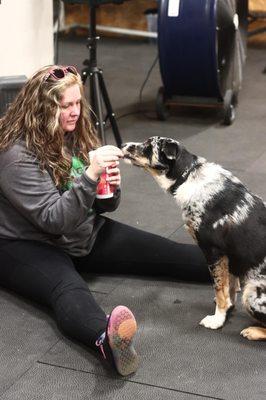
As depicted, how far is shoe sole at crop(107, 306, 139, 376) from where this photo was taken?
2271 millimetres

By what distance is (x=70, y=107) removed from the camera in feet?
8.86

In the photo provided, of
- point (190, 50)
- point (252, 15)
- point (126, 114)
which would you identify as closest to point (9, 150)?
point (190, 50)

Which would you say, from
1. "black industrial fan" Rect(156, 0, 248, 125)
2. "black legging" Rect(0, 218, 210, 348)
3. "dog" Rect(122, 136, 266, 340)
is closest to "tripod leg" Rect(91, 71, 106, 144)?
"black industrial fan" Rect(156, 0, 248, 125)

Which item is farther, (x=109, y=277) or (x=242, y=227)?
(x=109, y=277)

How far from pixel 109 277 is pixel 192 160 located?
29.1 inches

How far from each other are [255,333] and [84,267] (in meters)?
0.84

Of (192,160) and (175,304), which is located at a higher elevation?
(192,160)

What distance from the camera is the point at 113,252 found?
300 cm

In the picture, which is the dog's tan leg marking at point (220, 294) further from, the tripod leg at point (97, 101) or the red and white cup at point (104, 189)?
the tripod leg at point (97, 101)

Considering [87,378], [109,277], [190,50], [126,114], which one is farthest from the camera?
[126,114]

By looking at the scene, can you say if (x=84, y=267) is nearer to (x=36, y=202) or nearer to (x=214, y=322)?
(x=36, y=202)

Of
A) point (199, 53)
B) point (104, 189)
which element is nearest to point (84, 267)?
point (104, 189)

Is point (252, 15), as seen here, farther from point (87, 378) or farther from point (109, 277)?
point (87, 378)

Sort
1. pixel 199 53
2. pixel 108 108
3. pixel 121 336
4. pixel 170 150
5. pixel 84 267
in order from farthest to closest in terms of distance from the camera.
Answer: pixel 199 53
pixel 108 108
pixel 84 267
pixel 170 150
pixel 121 336
